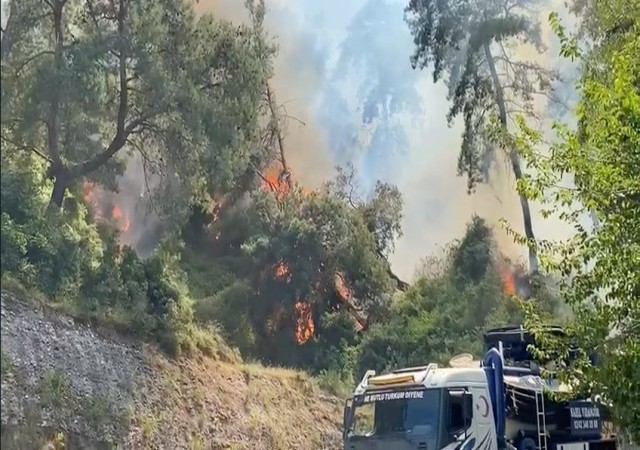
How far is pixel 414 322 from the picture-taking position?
95.1ft

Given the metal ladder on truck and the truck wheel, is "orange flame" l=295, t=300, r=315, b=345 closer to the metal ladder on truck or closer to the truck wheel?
the metal ladder on truck

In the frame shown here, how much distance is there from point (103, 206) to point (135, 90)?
295 centimetres

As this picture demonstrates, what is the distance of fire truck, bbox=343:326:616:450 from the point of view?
480 inches

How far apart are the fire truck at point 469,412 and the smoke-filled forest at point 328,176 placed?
1277 mm

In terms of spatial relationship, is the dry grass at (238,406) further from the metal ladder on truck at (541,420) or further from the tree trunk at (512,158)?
the tree trunk at (512,158)

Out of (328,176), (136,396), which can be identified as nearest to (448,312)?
(328,176)

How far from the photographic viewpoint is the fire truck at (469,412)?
12.2 m

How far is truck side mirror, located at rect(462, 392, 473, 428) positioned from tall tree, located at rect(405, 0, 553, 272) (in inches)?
841

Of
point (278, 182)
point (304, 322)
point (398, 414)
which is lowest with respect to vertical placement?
point (398, 414)

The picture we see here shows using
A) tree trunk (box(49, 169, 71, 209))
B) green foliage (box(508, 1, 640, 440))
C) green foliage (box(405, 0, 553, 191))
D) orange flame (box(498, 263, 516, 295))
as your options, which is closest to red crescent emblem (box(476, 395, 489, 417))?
green foliage (box(508, 1, 640, 440))

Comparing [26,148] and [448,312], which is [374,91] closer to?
[448,312]

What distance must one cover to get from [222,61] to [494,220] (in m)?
14.8

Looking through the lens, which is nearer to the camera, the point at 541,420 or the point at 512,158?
the point at 541,420

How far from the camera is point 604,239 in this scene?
11.5m
